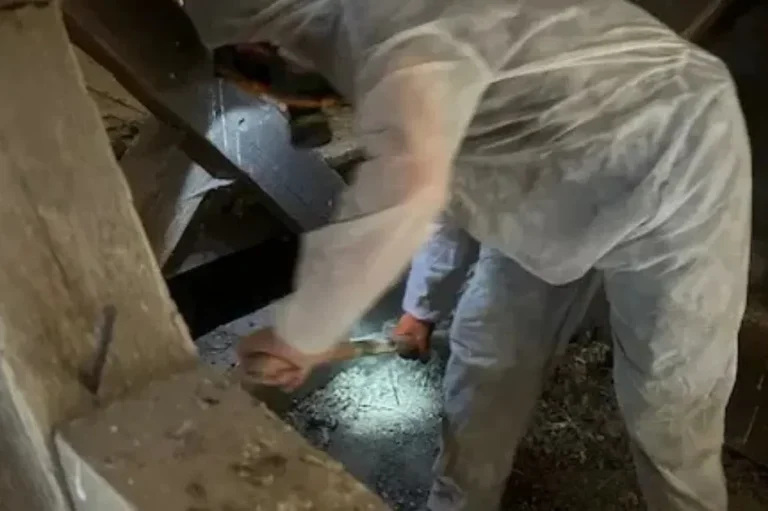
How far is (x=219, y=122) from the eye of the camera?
4.46 feet

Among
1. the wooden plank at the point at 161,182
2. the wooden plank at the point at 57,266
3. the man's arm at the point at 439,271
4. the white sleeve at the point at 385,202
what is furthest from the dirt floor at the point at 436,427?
the wooden plank at the point at 57,266

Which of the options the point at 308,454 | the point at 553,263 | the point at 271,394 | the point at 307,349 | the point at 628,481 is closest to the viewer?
the point at 308,454

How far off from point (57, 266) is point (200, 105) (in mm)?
557

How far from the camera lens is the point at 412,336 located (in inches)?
71.0

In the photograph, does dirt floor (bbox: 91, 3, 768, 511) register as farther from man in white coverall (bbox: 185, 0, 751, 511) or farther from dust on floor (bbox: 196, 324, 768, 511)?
man in white coverall (bbox: 185, 0, 751, 511)

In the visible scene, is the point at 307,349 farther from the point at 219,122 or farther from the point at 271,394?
the point at 271,394

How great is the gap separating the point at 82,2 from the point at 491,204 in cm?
48

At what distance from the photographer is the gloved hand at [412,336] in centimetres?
179

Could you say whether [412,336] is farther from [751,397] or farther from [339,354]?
[751,397]

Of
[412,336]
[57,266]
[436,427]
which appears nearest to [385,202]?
[57,266]

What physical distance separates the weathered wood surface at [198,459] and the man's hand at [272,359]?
0.81 ft

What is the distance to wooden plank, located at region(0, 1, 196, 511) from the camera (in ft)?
2.49

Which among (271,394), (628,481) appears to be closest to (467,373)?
(271,394)

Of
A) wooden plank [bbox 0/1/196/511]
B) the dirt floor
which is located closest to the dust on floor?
the dirt floor
